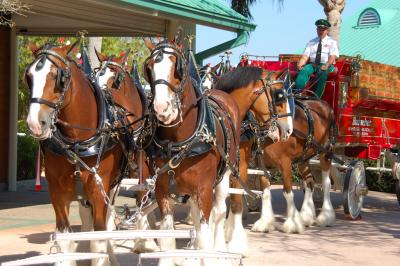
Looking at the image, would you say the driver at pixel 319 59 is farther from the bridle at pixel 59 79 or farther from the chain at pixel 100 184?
the bridle at pixel 59 79

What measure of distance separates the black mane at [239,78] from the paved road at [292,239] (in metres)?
2.19

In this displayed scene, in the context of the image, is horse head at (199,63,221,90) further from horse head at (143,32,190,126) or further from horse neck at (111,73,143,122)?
horse head at (143,32,190,126)

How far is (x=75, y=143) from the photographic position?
7.00 meters

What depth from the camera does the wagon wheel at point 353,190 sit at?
13.3 meters

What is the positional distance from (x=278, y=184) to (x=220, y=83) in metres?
11.5

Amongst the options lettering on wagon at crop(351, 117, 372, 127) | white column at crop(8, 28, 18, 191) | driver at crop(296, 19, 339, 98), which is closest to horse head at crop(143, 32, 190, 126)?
driver at crop(296, 19, 339, 98)

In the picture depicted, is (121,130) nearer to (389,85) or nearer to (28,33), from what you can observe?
(389,85)

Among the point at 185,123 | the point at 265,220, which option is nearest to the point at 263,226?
the point at 265,220

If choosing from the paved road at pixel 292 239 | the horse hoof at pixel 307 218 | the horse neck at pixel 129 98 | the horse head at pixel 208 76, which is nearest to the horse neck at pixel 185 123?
the horse neck at pixel 129 98

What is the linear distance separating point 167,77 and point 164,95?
0.21 m

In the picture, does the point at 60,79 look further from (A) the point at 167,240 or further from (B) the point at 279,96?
(B) the point at 279,96

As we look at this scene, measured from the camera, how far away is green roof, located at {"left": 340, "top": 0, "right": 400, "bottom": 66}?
3167 cm

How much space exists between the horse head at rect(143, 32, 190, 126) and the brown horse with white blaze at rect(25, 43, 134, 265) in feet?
2.20

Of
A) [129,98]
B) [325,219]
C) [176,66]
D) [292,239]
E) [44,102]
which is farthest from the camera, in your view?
[325,219]
